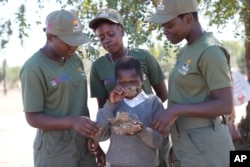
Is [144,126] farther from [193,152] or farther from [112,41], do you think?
[112,41]

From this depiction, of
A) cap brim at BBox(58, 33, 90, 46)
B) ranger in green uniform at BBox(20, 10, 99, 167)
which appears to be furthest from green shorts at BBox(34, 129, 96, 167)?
cap brim at BBox(58, 33, 90, 46)

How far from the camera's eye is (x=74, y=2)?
551 centimetres

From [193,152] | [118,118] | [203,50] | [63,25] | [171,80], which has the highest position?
[63,25]

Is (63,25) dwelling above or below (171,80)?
above

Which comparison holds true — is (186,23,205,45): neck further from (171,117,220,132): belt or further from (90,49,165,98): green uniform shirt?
(90,49,165,98): green uniform shirt

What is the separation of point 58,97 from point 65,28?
0.45m

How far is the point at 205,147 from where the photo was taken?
9.26 feet

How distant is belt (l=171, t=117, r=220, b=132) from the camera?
284cm

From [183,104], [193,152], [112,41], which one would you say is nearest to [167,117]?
[183,104]

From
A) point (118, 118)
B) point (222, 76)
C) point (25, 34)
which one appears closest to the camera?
point (222, 76)

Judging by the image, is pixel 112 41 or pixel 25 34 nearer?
pixel 112 41

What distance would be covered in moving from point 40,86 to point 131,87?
1.88 feet

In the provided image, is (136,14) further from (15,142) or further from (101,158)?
(15,142)

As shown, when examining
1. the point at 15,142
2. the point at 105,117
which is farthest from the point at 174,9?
the point at 15,142
